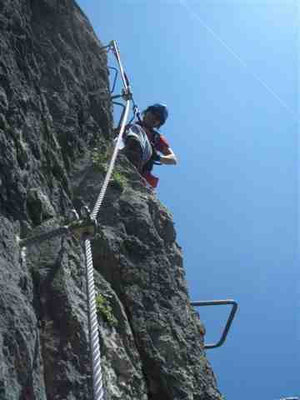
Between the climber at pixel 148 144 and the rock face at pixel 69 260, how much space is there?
325 mm

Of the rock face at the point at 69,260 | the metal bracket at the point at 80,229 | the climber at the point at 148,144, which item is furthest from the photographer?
the climber at the point at 148,144

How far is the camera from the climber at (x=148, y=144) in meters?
6.50

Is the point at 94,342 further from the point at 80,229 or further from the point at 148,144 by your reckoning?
the point at 148,144

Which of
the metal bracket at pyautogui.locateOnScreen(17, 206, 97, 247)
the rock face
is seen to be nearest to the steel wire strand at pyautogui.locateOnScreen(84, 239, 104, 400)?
the metal bracket at pyautogui.locateOnScreen(17, 206, 97, 247)

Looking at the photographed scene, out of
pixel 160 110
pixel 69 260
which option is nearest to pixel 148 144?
pixel 160 110

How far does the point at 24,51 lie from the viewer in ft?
14.8

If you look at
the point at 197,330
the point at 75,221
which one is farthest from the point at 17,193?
the point at 197,330

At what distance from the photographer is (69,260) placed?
12.0 feet

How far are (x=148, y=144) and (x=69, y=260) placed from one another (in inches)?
138

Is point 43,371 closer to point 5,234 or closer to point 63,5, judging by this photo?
point 5,234

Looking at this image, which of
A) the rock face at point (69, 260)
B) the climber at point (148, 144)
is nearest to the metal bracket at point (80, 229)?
the rock face at point (69, 260)

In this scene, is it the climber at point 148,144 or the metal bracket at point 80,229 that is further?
the climber at point 148,144

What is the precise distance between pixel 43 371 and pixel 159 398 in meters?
1.30

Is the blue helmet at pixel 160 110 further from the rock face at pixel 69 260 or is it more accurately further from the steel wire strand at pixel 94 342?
the steel wire strand at pixel 94 342
